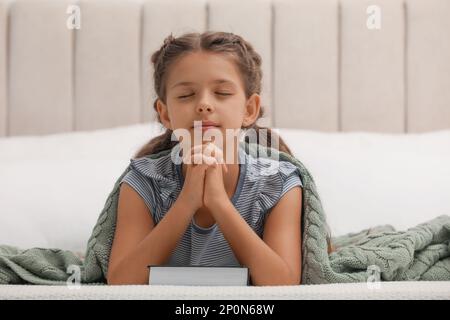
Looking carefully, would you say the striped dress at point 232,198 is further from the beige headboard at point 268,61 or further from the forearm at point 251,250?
the beige headboard at point 268,61

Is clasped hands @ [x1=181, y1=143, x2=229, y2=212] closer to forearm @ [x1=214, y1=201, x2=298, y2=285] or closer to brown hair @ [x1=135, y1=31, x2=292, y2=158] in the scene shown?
forearm @ [x1=214, y1=201, x2=298, y2=285]

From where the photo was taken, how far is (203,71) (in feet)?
3.51

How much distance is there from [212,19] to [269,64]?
0.68 feet

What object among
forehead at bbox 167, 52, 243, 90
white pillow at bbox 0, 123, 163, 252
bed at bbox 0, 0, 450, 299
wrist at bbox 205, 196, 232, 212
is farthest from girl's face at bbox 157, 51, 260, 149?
bed at bbox 0, 0, 450, 299

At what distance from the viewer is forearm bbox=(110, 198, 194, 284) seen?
100 centimetres

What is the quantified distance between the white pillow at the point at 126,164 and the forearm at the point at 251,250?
0.53 metres

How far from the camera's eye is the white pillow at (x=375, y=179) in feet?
4.99

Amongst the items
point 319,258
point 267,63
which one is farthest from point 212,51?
point 267,63

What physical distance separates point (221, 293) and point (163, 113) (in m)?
0.44

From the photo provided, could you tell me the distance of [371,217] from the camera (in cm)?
152

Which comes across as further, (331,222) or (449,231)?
(331,222)

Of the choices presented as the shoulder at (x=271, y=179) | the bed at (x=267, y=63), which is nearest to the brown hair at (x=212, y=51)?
the shoulder at (x=271, y=179)

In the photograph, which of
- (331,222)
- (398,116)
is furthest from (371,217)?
(398,116)
